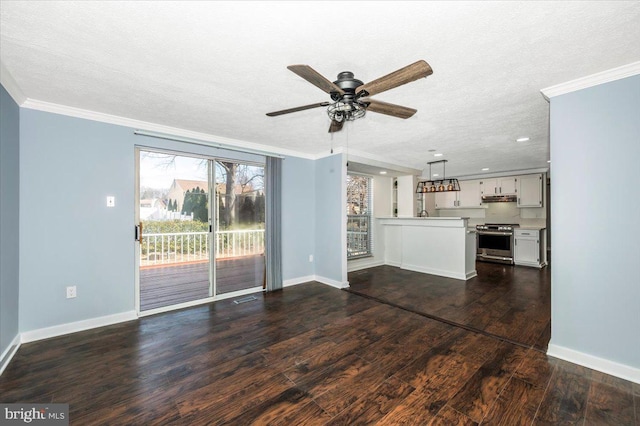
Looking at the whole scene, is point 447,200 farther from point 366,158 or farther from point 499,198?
point 366,158

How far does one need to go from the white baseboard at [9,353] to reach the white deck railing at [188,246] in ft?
7.42

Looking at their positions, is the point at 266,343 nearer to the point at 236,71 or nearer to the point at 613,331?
the point at 236,71

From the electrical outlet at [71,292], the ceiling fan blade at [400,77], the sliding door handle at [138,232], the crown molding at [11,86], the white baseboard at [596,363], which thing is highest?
the crown molding at [11,86]

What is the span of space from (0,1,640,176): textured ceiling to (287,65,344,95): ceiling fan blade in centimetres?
30

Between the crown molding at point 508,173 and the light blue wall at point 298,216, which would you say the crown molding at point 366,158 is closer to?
the light blue wall at point 298,216

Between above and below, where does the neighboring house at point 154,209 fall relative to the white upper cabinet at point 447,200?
below

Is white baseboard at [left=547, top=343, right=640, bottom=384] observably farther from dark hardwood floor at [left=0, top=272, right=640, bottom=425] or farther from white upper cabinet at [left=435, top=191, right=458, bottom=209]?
white upper cabinet at [left=435, top=191, right=458, bottom=209]

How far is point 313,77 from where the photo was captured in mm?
1562

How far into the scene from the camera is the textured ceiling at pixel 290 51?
146 centimetres

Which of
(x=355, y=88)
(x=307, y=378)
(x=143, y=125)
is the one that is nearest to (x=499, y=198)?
(x=355, y=88)

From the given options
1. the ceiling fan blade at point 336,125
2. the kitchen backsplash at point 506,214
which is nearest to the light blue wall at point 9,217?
the ceiling fan blade at point 336,125

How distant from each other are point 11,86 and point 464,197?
8.83m

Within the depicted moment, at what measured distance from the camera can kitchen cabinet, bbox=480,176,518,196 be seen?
22.1 ft

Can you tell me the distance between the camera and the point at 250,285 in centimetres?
439
